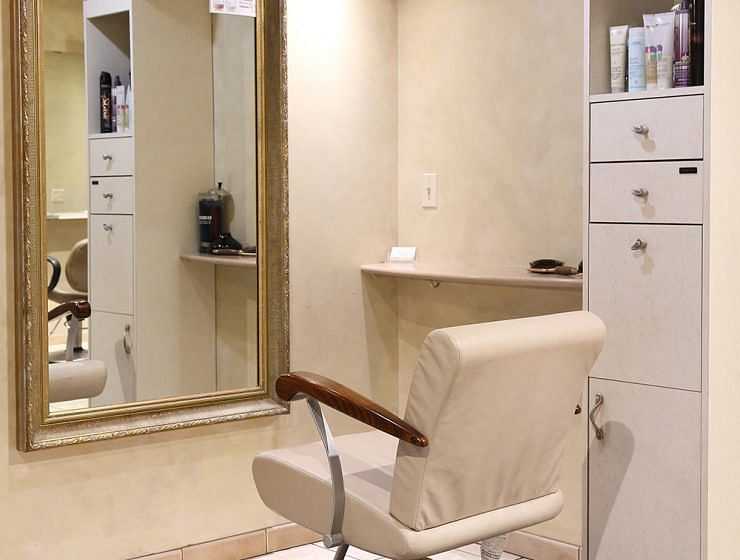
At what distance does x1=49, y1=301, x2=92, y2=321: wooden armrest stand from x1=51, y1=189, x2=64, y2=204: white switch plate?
0.98 ft

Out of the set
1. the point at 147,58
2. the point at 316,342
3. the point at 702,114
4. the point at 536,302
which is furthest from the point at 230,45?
the point at 702,114

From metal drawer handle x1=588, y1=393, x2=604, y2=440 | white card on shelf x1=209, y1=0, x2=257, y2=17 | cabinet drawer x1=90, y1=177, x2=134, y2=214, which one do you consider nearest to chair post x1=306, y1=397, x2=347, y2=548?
metal drawer handle x1=588, y1=393, x2=604, y2=440

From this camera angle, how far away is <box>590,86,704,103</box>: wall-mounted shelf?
2537mm

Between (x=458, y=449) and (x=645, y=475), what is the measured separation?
80cm

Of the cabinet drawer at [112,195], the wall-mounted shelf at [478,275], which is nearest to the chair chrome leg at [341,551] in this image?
the wall-mounted shelf at [478,275]

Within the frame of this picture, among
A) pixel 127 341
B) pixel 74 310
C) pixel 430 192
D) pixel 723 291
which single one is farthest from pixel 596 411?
pixel 74 310

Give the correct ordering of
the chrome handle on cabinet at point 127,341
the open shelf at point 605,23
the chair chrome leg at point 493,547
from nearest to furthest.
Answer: the chair chrome leg at point 493,547
the open shelf at point 605,23
the chrome handle on cabinet at point 127,341

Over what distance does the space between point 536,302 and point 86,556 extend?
1.63 m

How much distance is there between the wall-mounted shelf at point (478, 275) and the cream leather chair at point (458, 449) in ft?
1.77

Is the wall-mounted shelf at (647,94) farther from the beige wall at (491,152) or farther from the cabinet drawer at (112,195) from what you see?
the cabinet drawer at (112,195)

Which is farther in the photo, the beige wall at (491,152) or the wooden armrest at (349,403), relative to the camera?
the beige wall at (491,152)

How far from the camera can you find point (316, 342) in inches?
137

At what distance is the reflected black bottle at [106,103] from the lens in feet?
9.53

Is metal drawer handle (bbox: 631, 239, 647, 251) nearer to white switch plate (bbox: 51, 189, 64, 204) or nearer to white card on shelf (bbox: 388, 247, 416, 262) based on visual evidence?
white card on shelf (bbox: 388, 247, 416, 262)
